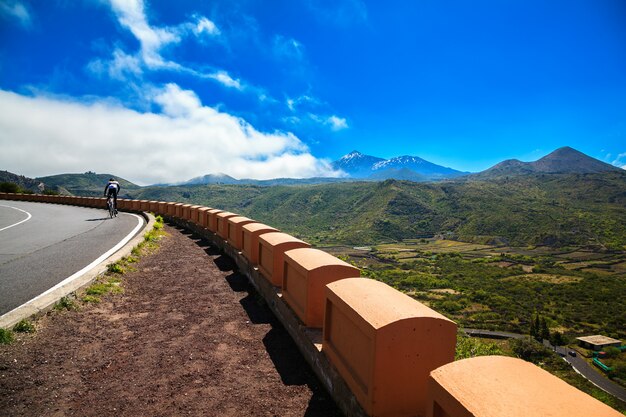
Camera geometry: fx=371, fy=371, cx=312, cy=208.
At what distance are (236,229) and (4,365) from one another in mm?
6453

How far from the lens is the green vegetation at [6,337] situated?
4375mm

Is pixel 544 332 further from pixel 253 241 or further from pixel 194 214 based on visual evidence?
pixel 253 241

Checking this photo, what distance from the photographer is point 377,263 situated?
490ft

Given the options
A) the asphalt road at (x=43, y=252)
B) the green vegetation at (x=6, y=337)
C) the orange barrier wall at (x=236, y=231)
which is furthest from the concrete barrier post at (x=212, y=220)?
the green vegetation at (x=6, y=337)

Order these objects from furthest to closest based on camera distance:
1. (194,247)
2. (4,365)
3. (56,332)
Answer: (194,247), (56,332), (4,365)

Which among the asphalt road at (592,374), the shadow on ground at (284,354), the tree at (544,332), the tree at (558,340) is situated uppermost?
the shadow on ground at (284,354)

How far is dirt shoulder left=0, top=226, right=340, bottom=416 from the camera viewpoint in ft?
12.2

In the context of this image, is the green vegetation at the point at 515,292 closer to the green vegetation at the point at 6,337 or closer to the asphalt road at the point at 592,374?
the asphalt road at the point at 592,374

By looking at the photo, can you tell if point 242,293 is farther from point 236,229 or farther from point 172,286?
point 236,229

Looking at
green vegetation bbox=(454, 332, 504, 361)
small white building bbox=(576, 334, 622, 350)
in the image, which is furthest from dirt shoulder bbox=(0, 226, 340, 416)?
small white building bbox=(576, 334, 622, 350)

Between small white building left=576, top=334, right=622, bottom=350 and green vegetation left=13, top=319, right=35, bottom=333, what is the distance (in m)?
97.8

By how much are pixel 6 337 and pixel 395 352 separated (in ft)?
15.0

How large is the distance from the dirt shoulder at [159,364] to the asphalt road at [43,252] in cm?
126

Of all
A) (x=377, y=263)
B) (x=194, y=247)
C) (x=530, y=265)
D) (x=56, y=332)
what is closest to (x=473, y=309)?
(x=377, y=263)
